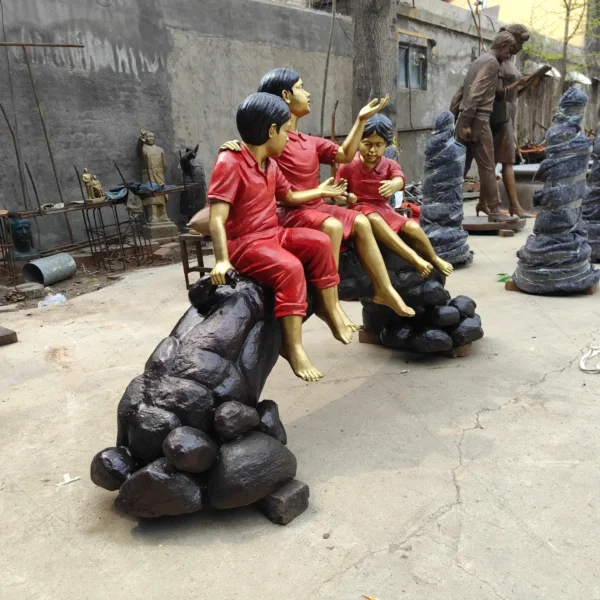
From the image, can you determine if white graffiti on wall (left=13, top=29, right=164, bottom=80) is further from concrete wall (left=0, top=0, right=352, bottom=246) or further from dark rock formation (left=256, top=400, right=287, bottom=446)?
dark rock formation (left=256, top=400, right=287, bottom=446)

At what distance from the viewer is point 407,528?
2.06m

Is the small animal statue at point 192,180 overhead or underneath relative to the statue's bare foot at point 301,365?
overhead

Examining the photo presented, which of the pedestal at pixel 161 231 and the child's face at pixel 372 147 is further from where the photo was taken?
the pedestal at pixel 161 231

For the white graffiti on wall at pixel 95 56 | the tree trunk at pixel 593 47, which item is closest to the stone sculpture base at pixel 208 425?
the white graffiti on wall at pixel 95 56

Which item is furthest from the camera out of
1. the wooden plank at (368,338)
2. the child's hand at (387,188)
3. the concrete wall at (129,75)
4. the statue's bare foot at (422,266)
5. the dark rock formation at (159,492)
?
the concrete wall at (129,75)

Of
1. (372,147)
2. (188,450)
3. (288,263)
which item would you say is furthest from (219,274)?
(372,147)

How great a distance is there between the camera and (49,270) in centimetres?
651

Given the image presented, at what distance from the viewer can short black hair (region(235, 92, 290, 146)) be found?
93.0 inches

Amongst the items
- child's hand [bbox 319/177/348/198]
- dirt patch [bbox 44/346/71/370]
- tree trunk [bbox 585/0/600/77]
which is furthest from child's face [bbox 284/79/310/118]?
tree trunk [bbox 585/0/600/77]

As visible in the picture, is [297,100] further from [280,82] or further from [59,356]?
[59,356]

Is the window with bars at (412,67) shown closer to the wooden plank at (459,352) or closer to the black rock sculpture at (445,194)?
the black rock sculpture at (445,194)

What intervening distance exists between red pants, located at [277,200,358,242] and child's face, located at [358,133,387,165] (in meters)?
0.46

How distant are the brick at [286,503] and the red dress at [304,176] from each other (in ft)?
3.96

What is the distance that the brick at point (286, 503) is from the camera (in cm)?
210
